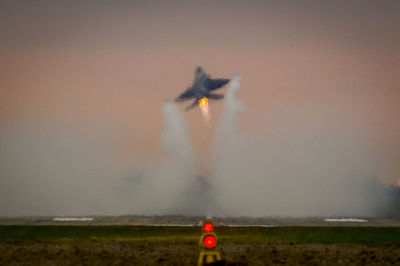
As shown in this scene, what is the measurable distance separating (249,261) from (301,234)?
41.0 feet

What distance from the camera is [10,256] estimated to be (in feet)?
73.6

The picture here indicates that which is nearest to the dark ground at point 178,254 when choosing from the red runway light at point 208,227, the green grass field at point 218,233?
the green grass field at point 218,233

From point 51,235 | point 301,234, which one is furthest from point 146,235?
point 301,234

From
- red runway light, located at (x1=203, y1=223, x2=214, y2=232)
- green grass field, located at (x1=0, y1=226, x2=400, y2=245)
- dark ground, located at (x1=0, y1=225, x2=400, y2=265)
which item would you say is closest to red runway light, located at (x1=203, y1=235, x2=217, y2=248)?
red runway light, located at (x1=203, y1=223, x2=214, y2=232)

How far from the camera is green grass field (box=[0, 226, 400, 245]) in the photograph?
2964 centimetres

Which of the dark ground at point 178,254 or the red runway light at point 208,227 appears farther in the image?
the dark ground at point 178,254

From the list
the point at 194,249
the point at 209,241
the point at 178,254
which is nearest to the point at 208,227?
the point at 209,241

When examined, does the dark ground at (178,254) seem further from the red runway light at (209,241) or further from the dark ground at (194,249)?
the red runway light at (209,241)

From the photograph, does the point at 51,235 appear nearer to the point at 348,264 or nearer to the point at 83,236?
the point at 83,236

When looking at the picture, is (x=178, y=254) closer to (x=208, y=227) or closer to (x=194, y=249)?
(x=194, y=249)

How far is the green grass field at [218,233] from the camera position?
97.2 feet

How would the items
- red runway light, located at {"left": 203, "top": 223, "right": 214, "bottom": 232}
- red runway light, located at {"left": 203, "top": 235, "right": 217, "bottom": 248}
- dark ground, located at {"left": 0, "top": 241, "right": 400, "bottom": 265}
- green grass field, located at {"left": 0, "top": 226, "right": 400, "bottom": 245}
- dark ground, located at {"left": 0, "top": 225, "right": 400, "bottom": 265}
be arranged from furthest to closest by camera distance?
green grass field, located at {"left": 0, "top": 226, "right": 400, "bottom": 245} → dark ground, located at {"left": 0, "top": 225, "right": 400, "bottom": 265} → dark ground, located at {"left": 0, "top": 241, "right": 400, "bottom": 265} → red runway light, located at {"left": 203, "top": 223, "right": 214, "bottom": 232} → red runway light, located at {"left": 203, "top": 235, "right": 217, "bottom": 248}

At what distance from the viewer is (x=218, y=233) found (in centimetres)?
3362

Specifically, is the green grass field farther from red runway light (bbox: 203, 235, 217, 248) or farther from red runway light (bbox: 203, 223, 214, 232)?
red runway light (bbox: 203, 235, 217, 248)
